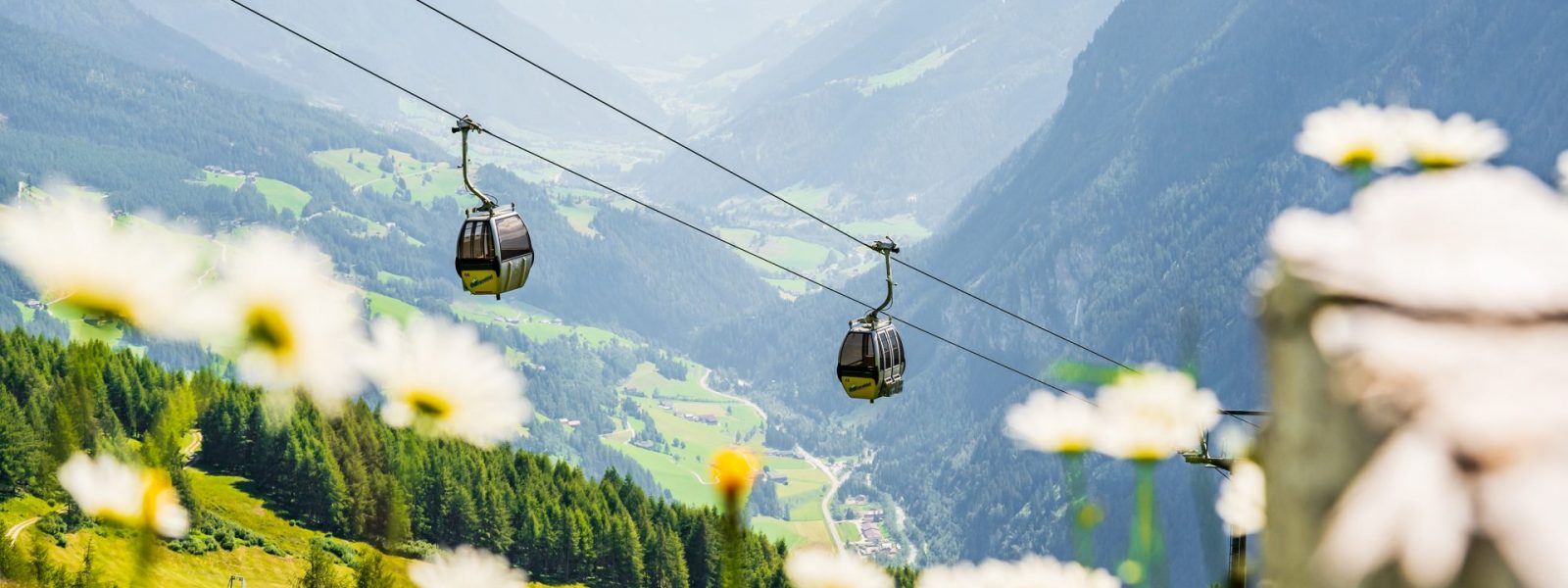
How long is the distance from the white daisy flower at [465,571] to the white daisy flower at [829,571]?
0.27 metres

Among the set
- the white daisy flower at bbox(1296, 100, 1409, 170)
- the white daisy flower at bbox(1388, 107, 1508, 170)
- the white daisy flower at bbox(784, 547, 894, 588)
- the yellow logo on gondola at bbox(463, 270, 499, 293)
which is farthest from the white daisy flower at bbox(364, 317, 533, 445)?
the yellow logo on gondola at bbox(463, 270, 499, 293)

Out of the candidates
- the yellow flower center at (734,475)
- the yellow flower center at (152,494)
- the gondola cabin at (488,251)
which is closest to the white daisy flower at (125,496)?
the yellow flower center at (152,494)

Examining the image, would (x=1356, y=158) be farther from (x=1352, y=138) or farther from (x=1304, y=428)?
(x=1304, y=428)

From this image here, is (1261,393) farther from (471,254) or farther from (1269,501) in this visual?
(471,254)

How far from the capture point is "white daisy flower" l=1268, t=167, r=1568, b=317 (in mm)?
506

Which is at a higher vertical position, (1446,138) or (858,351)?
(858,351)

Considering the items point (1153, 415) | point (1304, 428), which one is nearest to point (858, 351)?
point (1153, 415)

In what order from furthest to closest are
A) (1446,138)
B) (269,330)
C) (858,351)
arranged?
(858,351) < (1446,138) < (269,330)

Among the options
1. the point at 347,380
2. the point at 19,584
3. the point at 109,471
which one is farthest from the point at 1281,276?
the point at 19,584

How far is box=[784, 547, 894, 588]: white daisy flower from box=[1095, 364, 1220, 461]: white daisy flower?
0.90 ft

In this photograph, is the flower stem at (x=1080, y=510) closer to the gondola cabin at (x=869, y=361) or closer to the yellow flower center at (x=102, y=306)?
the yellow flower center at (x=102, y=306)

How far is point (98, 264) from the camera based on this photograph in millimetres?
955

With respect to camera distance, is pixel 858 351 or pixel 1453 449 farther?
pixel 858 351

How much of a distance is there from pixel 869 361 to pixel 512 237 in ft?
14.2
